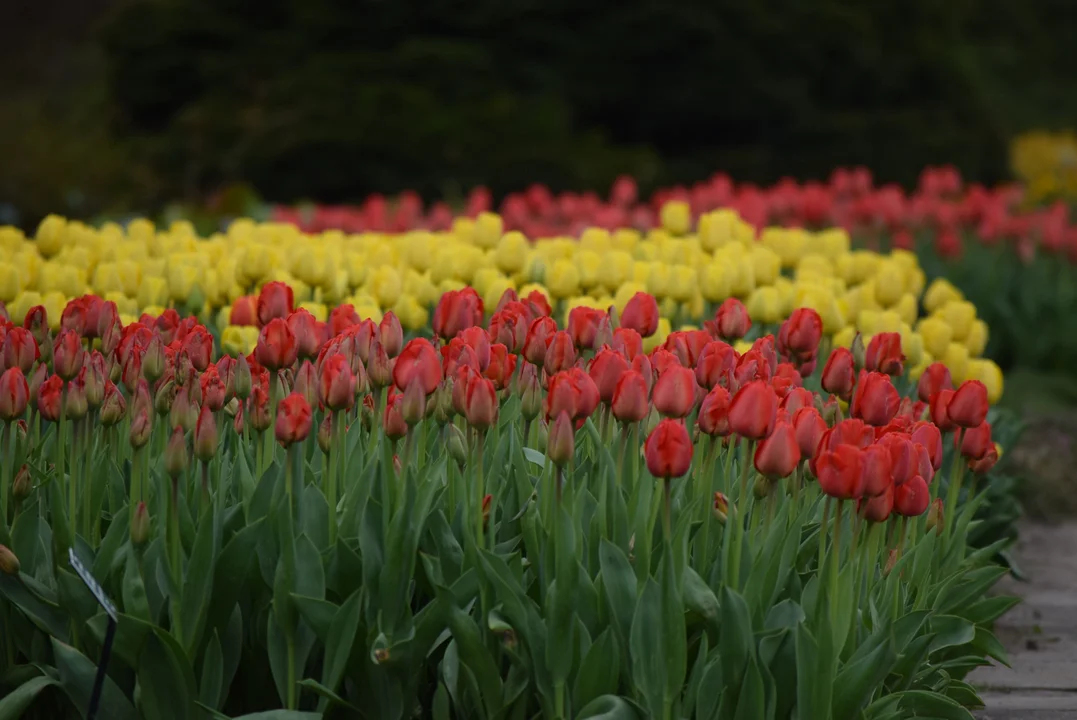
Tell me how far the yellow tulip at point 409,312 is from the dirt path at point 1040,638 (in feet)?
5.28

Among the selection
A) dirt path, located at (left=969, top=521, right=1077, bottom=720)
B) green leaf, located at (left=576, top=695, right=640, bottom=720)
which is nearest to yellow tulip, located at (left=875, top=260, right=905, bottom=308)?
dirt path, located at (left=969, top=521, right=1077, bottom=720)

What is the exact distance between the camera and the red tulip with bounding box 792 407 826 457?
232cm

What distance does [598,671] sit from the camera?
2.21 metres

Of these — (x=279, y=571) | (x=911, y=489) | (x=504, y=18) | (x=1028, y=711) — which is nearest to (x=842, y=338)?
(x=1028, y=711)

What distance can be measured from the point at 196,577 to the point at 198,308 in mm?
1824

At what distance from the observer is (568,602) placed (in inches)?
86.2

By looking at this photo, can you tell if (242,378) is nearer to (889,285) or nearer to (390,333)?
(390,333)

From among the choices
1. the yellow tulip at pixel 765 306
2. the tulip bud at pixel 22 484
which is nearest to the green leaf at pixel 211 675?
the tulip bud at pixel 22 484

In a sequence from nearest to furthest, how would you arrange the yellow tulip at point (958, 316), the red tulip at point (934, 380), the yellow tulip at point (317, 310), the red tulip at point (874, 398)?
1. the red tulip at point (874, 398)
2. the red tulip at point (934, 380)
3. the yellow tulip at point (317, 310)
4. the yellow tulip at point (958, 316)

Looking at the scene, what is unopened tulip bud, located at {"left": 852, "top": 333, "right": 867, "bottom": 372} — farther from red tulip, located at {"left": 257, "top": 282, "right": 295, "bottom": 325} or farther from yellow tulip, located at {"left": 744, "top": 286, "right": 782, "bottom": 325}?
red tulip, located at {"left": 257, "top": 282, "right": 295, "bottom": 325}

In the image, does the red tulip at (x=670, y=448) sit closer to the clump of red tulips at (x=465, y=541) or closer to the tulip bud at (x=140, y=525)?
the clump of red tulips at (x=465, y=541)

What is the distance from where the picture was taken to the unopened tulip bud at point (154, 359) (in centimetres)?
255

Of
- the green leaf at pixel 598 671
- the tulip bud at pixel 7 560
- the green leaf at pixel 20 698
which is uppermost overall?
the tulip bud at pixel 7 560

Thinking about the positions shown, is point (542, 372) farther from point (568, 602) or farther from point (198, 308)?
point (198, 308)
